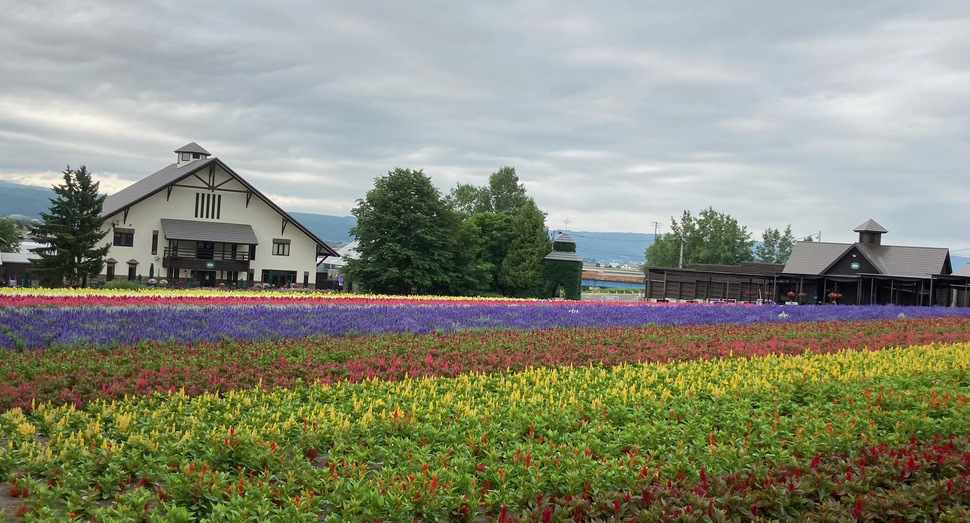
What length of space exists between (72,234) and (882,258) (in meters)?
57.8

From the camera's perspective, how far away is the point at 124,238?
57688 millimetres

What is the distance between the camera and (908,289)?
199 ft

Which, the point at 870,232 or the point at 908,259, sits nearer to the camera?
the point at 908,259

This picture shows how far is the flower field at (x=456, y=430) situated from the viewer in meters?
6.77

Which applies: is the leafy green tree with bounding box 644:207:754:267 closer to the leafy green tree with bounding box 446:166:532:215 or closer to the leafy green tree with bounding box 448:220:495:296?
→ the leafy green tree with bounding box 446:166:532:215

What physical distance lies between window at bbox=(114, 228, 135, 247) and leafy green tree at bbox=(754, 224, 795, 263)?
4287 inches

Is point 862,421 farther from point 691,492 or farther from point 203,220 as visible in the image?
point 203,220

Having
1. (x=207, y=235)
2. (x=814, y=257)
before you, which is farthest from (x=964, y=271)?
(x=207, y=235)

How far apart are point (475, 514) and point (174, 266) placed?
183 ft

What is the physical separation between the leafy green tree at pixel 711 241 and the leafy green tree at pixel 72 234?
8078 cm

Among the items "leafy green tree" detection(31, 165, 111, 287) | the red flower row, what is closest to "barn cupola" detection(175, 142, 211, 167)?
"leafy green tree" detection(31, 165, 111, 287)

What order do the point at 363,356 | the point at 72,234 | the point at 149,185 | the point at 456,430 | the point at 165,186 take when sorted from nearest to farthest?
the point at 456,430 < the point at 363,356 < the point at 72,234 < the point at 165,186 < the point at 149,185

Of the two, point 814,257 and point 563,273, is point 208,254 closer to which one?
point 563,273

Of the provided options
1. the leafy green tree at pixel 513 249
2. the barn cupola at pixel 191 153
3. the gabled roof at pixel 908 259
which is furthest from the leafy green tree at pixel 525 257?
the barn cupola at pixel 191 153
